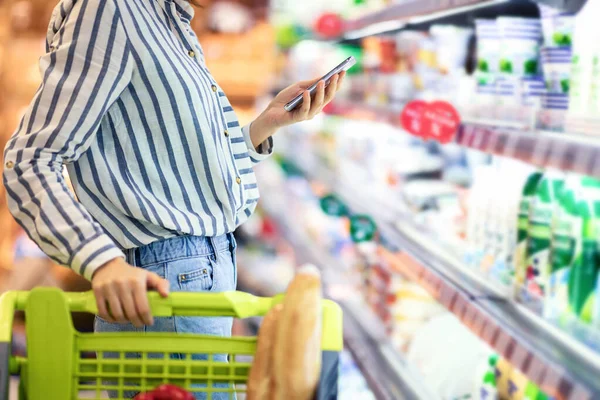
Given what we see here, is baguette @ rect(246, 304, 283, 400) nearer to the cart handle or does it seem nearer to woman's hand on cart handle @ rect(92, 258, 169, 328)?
the cart handle

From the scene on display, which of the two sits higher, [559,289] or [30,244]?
[559,289]

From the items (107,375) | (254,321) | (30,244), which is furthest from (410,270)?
(30,244)

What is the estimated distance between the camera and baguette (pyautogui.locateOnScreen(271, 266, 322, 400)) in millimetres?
979

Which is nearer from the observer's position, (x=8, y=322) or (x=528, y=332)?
(x=8, y=322)

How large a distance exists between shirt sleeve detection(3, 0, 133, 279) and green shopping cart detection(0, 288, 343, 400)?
74mm

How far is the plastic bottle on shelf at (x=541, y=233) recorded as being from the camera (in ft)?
5.84

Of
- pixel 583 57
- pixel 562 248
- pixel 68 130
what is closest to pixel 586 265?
pixel 562 248

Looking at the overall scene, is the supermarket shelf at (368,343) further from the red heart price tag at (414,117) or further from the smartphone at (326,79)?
the smartphone at (326,79)

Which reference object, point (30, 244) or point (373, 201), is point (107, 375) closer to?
point (373, 201)

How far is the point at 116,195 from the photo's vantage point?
50.3 inches

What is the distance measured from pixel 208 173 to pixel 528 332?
0.74 m

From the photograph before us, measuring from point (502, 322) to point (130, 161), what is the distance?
2.76 feet

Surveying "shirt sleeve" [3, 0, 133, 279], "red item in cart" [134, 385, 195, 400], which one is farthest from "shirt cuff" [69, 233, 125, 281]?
"red item in cart" [134, 385, 195, 400]

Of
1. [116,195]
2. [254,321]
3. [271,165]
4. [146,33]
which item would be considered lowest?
[254,321]
